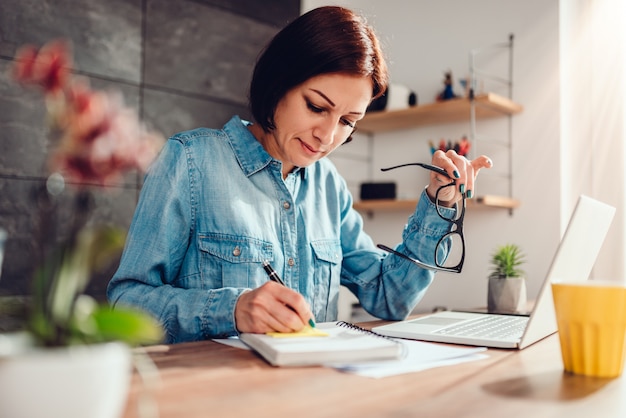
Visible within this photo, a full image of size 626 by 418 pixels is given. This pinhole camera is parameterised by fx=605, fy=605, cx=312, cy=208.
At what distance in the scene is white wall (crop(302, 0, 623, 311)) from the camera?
2398 mm

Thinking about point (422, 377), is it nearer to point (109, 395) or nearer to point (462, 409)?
point (462, 409)

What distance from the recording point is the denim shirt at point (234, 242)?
3.59 ft

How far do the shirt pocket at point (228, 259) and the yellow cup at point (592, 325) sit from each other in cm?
66

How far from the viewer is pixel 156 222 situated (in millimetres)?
1165

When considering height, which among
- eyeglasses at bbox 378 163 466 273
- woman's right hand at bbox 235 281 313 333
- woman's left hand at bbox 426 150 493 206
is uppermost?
woman's left hand at bbox 426 150 493 206

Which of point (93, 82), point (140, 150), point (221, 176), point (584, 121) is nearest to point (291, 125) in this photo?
point (221, 176)

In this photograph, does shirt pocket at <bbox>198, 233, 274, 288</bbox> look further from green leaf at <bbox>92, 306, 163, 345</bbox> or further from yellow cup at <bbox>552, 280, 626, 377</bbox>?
green leaf at <bbox>92, 306, 163, 345</bbox>

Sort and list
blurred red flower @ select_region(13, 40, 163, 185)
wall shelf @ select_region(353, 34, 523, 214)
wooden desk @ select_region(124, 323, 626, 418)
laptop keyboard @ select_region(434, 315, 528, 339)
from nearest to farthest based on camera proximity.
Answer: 1. blurred red flower @ select_region(13, 40, 163, 185)
2. wooden desk @ select_region(124, 323, 626, 418)
3. laptop keyboard @ select_region(434, 315, 528, 339)
4. wall shelf @ select_region(353, 34, 523, 214)

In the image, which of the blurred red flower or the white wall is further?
the white wall

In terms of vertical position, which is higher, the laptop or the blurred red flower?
the blurred red flower

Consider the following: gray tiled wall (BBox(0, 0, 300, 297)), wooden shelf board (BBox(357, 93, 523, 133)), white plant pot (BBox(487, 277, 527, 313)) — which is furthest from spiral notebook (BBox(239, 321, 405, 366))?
wooden shelf board (BBox(357, 93, 523, 133))

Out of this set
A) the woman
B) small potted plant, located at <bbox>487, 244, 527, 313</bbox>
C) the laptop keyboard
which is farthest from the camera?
small potted plant, located at <bbox>487, 244, 527, 313</bbox>

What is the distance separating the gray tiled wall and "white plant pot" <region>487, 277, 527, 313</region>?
1.38m

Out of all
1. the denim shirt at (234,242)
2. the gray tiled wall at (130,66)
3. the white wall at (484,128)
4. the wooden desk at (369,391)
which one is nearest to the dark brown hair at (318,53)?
the denim shirt at (234,242)
